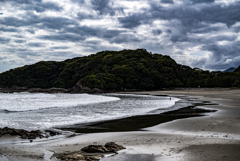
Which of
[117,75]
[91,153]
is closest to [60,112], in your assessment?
[91,153]

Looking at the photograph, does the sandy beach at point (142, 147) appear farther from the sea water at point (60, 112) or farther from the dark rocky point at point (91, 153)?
the sea water at point (60, 112)

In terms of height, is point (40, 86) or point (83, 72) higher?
point (83, 72)

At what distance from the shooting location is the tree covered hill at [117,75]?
9419cm

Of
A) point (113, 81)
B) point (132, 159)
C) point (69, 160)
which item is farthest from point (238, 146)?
point (113, 81)

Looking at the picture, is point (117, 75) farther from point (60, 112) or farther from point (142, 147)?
point (142, 147)

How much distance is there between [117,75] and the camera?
331 feet

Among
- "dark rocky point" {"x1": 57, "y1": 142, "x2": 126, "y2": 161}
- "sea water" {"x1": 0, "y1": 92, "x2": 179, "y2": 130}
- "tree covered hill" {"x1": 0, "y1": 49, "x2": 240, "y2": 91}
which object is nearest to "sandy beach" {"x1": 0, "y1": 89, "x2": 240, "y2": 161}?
"dark rocky point" {"x1": 57, "y1": 142, "x2": 126, "y2": 161}

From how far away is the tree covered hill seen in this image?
309 ft

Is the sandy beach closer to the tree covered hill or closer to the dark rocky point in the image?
the dark rocky point

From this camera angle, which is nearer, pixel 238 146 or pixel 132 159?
pixel 132 159

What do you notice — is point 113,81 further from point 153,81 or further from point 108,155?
point 108,155

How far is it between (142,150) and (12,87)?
118 metres

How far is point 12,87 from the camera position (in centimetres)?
10781

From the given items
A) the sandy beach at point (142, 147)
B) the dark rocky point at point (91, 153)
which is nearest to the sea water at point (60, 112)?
the sandy beach at point (142, 147)
